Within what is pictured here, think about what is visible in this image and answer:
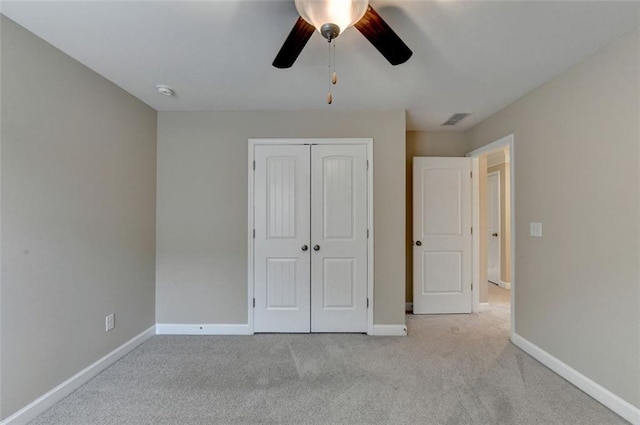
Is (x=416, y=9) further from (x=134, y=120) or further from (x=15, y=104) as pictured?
(x=134, y=120)

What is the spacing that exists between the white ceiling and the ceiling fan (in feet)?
0.69

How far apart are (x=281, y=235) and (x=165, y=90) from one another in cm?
172

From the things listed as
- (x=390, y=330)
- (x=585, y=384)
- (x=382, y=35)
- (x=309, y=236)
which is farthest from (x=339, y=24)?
(x=585, y=384)

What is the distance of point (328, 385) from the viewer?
6.50 ft

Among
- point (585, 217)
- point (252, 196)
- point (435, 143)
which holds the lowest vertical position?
point (585, 217)

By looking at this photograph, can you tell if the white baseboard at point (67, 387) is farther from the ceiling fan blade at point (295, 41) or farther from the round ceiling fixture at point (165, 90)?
the ceiling fan blade at point (295, 41)

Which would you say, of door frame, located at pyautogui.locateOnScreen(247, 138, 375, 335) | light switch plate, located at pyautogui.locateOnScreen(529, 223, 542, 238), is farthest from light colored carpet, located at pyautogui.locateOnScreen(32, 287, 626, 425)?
light switch plate, located at pyautogui.locateOnScreen(529, 223, 542, 238)

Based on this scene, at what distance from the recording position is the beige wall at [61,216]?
62.6 inches

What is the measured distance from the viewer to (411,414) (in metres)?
1.70

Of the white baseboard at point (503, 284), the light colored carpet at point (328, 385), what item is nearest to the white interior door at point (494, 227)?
the white baseboard at point (503, 284)

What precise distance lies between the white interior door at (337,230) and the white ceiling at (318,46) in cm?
61

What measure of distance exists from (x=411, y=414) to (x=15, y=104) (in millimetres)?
3094

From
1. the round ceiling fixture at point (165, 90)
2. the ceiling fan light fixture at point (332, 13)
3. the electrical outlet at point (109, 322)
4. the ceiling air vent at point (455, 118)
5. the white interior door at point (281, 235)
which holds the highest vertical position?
the ceiling air vent at point (455, 118)

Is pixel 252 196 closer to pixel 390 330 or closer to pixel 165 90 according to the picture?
pixel 165 90
